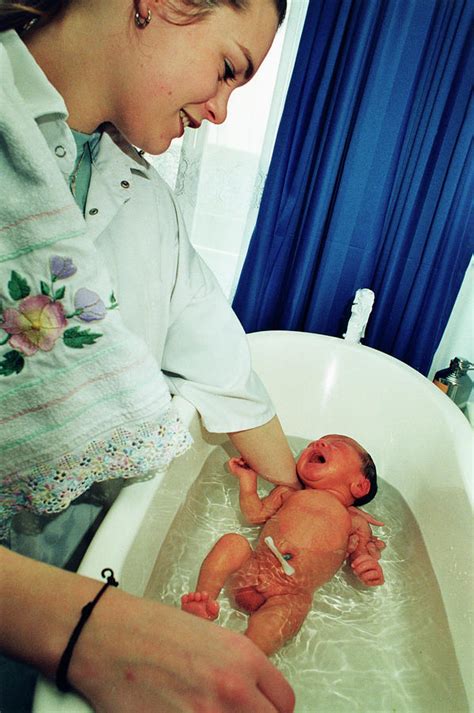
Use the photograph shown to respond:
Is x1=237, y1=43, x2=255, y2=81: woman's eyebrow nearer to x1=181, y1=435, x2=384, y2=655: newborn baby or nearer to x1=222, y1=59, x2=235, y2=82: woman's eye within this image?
x1=222, y1=59, x2=235, y2=82: woman's eye

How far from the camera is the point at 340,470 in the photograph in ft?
4.53

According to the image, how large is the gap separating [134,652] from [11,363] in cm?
39

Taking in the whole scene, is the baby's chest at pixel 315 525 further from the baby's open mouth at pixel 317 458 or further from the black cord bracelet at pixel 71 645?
the black cord bracelet at pixel 71 645

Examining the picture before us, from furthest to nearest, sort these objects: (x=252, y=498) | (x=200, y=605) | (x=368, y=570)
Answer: (x=252, y=498) < (x=368, y=570) < (x=200, y=605)

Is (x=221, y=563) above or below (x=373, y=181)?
below

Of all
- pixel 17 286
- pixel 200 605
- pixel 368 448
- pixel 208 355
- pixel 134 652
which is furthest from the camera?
pixel 368 448

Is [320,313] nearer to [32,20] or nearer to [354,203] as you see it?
[354,203]

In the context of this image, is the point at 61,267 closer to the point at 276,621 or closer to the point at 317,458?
the point at 276,621

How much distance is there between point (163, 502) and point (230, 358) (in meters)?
0.35

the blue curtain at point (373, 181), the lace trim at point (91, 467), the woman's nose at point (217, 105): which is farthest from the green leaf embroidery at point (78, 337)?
the blue curtain at point (373, 181)

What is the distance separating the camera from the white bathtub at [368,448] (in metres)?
0.90

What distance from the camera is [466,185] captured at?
73.3 inches

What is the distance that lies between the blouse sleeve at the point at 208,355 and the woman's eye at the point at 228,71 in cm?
29

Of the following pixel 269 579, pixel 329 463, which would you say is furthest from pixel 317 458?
pixel 269 579
